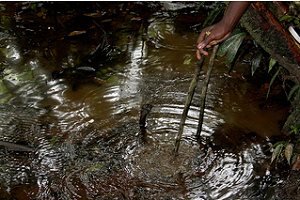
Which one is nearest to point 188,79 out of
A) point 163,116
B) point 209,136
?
point 163,116

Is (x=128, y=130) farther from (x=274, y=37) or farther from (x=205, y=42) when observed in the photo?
(x=274, y=37)

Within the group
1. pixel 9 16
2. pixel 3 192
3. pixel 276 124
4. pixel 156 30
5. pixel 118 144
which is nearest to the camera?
pixel 3 192

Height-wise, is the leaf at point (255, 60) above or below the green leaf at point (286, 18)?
below

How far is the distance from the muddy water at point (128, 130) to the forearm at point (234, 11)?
1263mm

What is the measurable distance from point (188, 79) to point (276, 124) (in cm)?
115

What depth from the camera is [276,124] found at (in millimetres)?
3033

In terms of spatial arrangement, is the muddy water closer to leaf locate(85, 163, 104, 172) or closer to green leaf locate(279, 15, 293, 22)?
leaf locate(85, 163, 104, 172)

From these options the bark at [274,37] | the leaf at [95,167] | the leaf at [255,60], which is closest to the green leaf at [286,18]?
the bark at [274,37]

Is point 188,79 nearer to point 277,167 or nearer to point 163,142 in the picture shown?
point 163,142

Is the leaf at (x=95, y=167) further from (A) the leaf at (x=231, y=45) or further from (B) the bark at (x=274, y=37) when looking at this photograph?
(B) the bark at (x=274, y=37)

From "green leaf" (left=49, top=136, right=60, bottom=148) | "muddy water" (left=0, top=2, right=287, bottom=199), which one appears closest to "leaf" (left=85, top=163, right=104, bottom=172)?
"muddy water" (left=0, top=2, right=287, bottom=199)

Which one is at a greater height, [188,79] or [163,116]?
[188,79]

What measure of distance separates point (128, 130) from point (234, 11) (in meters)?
1.60

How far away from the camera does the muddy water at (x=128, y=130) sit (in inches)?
94.8
